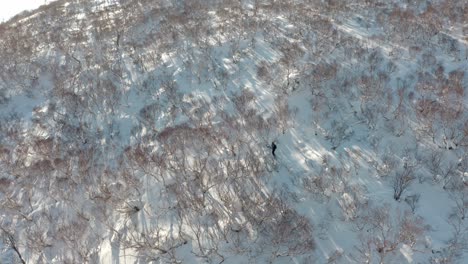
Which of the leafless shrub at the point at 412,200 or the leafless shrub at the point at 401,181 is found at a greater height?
the leafless shrub at the point at 401,181

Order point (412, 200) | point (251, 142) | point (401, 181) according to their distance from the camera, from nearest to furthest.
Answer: point (412, 200), point (401, 181), point (251, 142)

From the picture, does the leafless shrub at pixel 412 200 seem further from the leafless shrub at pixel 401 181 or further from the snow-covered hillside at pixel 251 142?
the leafless shrub at pixel 401 181

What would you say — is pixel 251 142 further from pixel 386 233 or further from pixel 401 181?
pixel 386 233

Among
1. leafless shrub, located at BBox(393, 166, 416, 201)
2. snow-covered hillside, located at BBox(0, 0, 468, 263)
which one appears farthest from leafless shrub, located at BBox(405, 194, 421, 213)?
leafless shrub, located at BBox(393, 166, 416, 201)

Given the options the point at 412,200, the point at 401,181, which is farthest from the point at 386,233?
the point at 401,181

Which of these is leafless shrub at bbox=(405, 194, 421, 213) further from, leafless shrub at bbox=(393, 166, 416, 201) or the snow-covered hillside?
leafless shrub at bbox=(393, 166, 416, 201)

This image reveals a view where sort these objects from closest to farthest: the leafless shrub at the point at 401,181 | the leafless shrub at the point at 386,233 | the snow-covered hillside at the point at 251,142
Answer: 1. the leafless shrub at the point at 386,233
2. the snow-covered hillside at the point at 251,142
3. the leafless shrub at the point at 401,181

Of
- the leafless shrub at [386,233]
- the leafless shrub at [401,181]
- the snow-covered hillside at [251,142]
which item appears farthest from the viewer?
the leafless shrub at [401,181]

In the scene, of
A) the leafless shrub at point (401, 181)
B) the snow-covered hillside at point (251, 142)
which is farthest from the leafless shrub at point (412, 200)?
the leafless shrub at point (401, 181)

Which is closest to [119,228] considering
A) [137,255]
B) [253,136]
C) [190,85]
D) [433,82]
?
[137,255]
